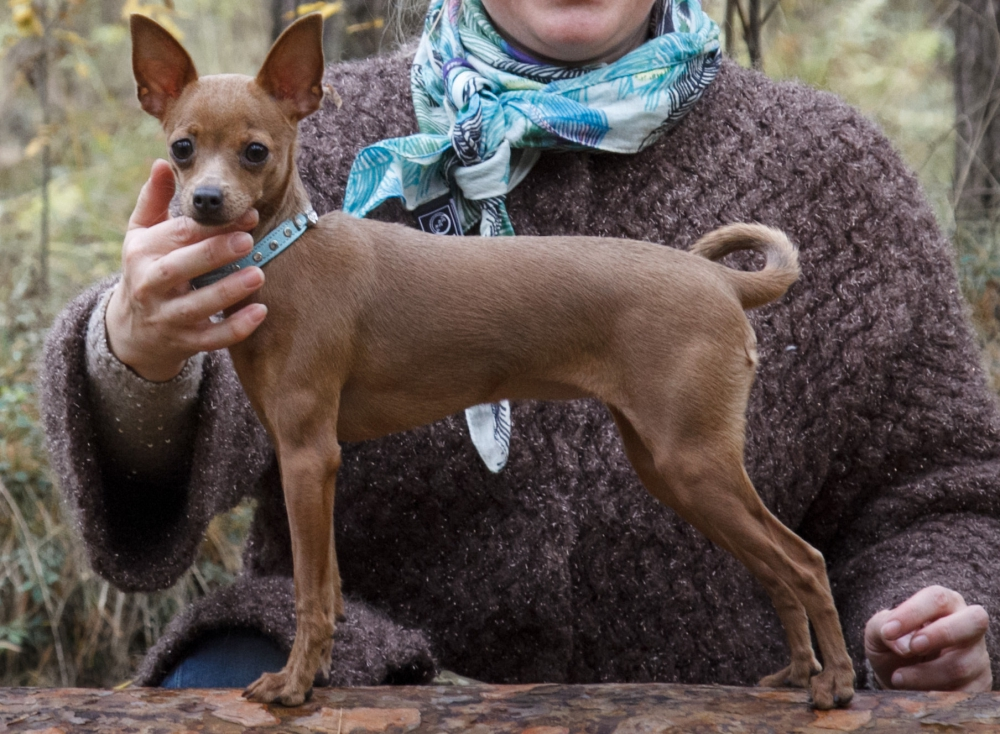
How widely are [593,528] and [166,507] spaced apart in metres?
0.99

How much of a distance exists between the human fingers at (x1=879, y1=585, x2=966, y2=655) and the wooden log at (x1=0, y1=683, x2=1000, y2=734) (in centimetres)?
27

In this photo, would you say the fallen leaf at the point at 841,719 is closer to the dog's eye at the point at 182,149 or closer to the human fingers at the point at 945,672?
the human fingers at the point at 945,672

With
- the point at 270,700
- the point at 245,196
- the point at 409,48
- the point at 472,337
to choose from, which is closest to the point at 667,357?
the point at 472,337

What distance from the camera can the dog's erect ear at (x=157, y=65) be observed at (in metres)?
1.65

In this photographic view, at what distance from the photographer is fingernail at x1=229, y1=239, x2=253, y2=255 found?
66.6 inches

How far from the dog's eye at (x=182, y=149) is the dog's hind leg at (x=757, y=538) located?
2.52 ft

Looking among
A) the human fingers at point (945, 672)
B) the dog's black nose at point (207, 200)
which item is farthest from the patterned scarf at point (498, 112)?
the human fingers at point (945, 672)

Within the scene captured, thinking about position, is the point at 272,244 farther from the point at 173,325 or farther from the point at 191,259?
the point at 173,325

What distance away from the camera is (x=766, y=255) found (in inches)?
73.7

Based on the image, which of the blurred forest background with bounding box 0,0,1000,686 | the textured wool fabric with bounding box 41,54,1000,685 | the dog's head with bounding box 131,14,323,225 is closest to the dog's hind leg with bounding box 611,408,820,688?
the dog's head with bounding box 131,14,323,225

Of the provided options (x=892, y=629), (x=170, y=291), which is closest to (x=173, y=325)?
(x=170, y=291)

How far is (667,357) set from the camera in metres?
1.72

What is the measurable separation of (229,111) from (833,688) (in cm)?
128

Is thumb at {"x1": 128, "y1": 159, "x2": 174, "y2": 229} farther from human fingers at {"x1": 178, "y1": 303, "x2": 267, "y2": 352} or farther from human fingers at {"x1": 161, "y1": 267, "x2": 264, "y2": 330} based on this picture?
human fingers at {"x1": 178, "y1": 303, "x2": 267, "y2": 352}
